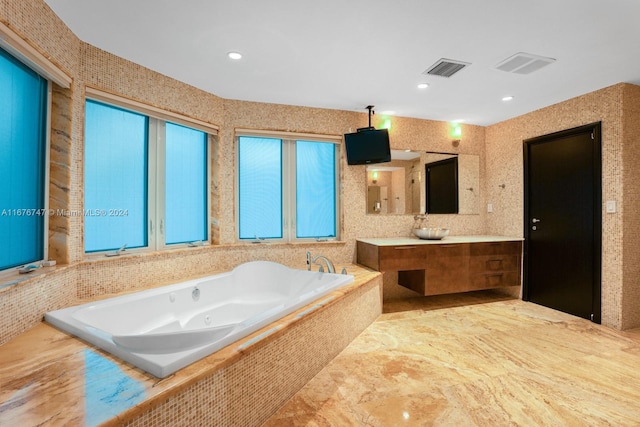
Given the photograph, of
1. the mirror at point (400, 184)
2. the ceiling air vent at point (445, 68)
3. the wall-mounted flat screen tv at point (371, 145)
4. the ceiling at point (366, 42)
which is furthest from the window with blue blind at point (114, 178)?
the ceiling air vent at point (445, 68)

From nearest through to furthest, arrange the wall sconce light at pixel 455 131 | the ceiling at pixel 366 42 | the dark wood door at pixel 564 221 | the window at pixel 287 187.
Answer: the ceiling at pixel 366 42
the dark wood door at pixel 564 221
the window at pixel 287 187
the wall sconce light at pixel 455 131

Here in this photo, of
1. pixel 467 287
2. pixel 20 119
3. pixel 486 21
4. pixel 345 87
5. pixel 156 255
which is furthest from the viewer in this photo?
pixel 467 287

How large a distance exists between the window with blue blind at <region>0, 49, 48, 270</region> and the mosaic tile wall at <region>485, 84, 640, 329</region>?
15.0 feet

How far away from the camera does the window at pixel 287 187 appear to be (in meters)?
3.38

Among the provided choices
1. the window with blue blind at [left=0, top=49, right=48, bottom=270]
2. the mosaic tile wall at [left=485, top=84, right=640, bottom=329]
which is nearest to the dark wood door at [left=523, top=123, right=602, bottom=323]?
the mosaic tile wall at [left=485, top=84, right=640, bottom=329]

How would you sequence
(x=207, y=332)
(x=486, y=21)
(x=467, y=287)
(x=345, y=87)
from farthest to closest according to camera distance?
(x=467, y=287) < (x=345, y=87) < (x=486, y=21) < (x=207, y=332)

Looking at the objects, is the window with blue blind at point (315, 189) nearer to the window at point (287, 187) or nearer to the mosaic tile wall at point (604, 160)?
the window at point (287, 187)

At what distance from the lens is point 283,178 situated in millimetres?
3490

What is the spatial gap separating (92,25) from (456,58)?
256 cm

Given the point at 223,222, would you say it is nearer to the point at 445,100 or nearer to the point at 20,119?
the point at 20,119

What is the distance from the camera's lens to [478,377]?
2.01m

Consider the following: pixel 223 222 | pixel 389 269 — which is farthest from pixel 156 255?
pixel 389 269

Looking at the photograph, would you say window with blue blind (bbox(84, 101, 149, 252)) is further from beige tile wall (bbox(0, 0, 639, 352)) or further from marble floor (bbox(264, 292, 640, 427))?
marble floor (bbox(264, 292, 640, 427))

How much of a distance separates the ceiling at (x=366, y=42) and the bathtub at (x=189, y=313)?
1775 millimetres
